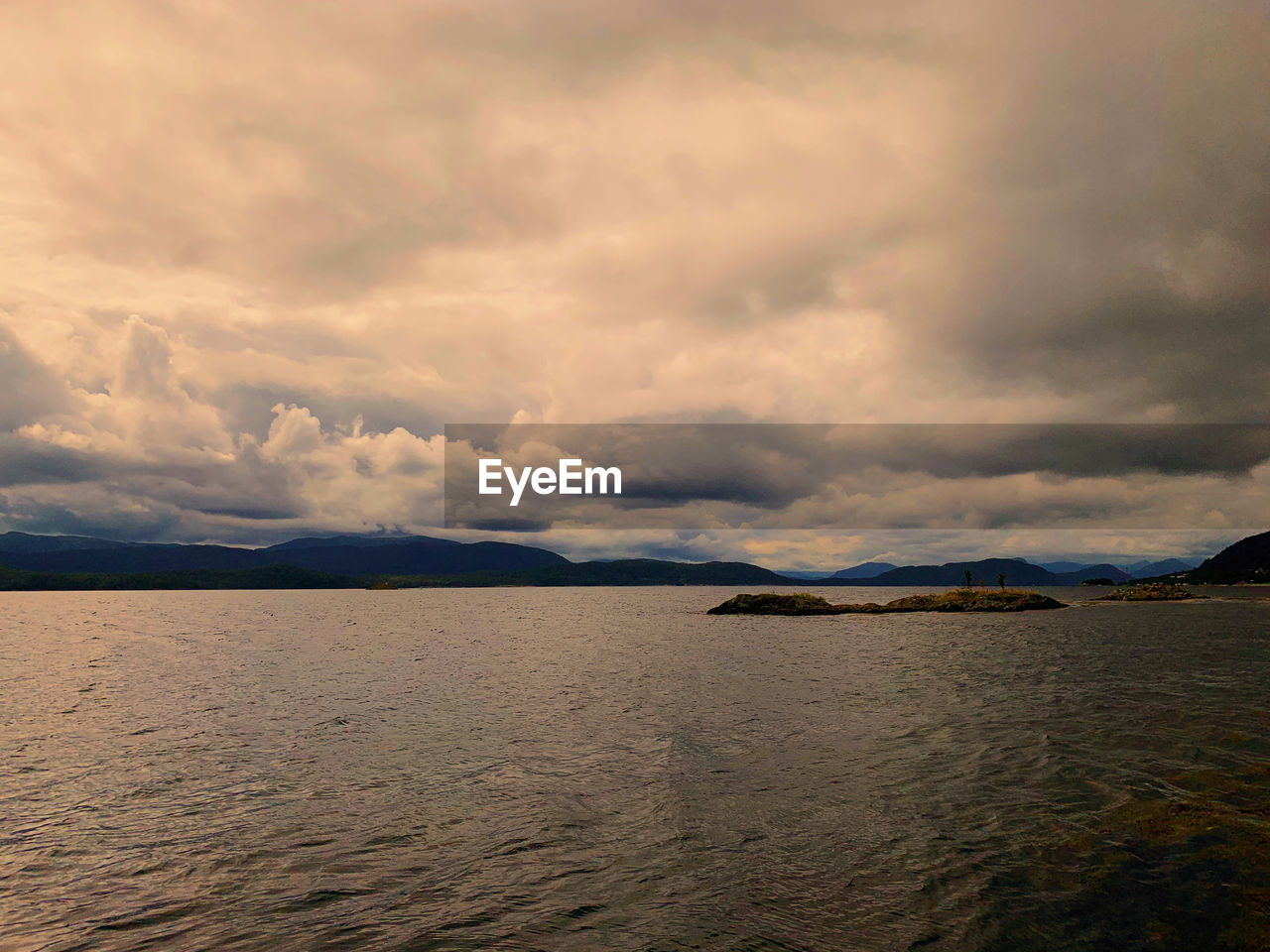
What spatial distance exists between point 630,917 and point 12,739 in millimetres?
39550

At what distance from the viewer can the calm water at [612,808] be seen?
1584cm

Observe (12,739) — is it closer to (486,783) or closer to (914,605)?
(486,783)

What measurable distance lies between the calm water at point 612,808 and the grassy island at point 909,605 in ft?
350

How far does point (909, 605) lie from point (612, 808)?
6532 inches

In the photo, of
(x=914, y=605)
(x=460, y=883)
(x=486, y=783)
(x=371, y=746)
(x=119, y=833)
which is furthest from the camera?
(x=914, y=605)

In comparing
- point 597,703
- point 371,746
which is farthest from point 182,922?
point 597,703

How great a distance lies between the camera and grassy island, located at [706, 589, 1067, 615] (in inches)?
6304

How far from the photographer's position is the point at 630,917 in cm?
1600

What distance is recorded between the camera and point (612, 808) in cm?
2434

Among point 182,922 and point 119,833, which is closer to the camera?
point 182,922

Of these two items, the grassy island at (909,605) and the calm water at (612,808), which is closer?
the calm water at (612,808)

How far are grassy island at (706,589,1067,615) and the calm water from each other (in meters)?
107

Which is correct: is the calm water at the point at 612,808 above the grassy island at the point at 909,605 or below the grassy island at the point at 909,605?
above

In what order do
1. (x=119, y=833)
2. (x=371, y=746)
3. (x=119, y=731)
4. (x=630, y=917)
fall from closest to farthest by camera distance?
1. (x=630, y=917)
2. (x=119, y=833)
3. (x=371, y=746)
4. (x=119, y=731)
